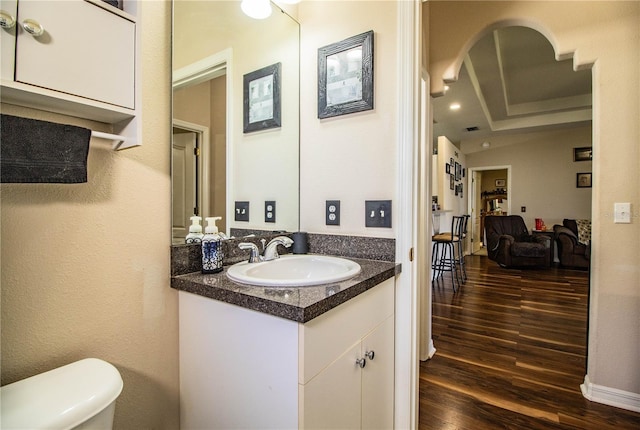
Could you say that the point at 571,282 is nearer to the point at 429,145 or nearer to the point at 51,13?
the point at 429,145

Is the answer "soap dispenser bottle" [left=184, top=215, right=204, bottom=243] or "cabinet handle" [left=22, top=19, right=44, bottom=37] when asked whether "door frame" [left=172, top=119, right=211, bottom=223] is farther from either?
"cabinet handle" [left=22, top=19, right=44, bottom=37]

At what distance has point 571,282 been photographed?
436cm

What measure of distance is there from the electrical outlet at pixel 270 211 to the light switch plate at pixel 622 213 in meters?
1.94

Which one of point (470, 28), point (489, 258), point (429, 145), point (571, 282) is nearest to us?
point (470, 28)

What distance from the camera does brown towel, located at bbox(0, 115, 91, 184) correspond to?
66 cm

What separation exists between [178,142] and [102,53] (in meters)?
0.37

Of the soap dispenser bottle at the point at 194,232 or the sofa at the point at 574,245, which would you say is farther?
the sofa at the point at 574,245

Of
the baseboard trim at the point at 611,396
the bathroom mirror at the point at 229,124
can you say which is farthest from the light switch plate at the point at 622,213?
the bathroom mirror at the point at 229,124

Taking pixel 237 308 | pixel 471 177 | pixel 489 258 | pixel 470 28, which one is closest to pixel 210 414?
pixel 237 308

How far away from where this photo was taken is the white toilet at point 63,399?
1.88 ft

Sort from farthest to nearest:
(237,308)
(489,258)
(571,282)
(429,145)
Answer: (489,258) < (571,282) < (429,145) < (237,308)

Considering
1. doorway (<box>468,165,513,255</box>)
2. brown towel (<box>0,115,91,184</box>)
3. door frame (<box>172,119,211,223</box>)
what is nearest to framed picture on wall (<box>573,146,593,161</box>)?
doorway (<box>468,165,513,255</box>)

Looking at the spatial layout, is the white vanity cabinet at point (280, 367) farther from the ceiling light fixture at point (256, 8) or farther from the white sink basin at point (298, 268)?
the ceiling light fixture at point (256, 8)

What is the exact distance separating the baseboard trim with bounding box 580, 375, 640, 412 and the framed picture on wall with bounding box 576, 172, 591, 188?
551 centimetres
